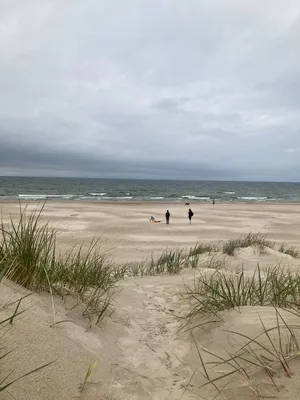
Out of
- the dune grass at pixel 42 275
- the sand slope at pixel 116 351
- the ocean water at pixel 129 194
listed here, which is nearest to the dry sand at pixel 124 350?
the sand slope at pixel 116 351

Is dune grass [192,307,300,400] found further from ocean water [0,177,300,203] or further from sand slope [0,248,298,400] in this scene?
ocean water [0,177,300,203]

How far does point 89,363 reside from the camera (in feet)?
6.73

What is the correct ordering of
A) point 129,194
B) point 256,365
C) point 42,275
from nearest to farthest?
point 256,365 → point 42,275 → point 129,194

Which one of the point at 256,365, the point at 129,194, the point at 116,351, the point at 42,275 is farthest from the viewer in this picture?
the point at 129,194

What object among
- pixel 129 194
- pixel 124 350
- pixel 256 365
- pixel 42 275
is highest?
pixel 42 275

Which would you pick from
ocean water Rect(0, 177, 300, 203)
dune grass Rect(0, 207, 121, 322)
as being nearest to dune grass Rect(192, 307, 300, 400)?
dune grass Rect(0, 207, 121, 322)

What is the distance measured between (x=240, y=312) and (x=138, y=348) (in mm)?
983

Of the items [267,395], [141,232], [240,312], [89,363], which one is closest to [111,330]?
[89,363]

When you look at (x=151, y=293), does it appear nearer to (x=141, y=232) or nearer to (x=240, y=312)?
(x=240, y=312)

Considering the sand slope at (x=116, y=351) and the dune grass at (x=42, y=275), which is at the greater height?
the dune grass at (x=42, y=275)

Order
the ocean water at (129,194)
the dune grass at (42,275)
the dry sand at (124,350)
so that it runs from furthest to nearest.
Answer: the ocean water at (129,194) → the dune grass at (42,275) → the dry sand at (124,350)

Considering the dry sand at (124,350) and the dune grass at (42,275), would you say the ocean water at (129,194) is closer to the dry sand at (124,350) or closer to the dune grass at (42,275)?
the dune grass at (42,275)

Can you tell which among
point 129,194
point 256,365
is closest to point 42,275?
point 256,365

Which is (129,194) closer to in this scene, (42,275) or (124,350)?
(42,275)
